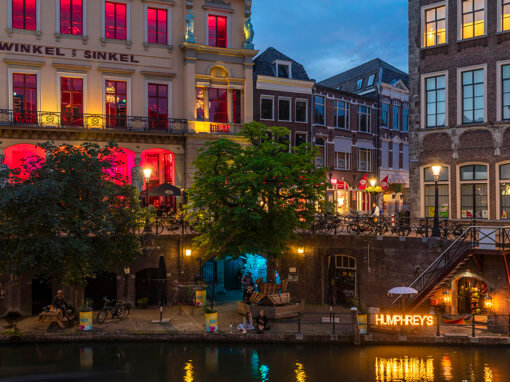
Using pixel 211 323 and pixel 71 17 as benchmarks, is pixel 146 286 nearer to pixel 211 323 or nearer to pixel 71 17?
pixel 211 323

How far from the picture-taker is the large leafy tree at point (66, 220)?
18984mm

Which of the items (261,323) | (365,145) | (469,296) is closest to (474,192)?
(469,296)

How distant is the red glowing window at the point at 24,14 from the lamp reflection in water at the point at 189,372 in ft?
74.2

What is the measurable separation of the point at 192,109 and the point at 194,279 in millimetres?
11796

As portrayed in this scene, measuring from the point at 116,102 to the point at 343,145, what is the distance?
1904cm

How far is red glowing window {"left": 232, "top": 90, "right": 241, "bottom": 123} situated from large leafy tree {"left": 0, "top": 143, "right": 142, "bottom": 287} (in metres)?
13.1

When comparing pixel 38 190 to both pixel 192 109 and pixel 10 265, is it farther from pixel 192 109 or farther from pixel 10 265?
pixel 192 109

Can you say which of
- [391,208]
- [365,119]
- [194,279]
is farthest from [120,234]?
[391,208]

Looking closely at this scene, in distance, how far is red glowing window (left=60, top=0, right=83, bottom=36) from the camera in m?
30.0

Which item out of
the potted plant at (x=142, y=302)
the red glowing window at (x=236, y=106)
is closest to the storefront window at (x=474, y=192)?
the red glowing window at (x=236, y=106)

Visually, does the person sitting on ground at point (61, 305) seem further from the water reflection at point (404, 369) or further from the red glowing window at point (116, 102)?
the water reflection at point (404, 369)

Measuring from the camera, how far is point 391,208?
1836 inches

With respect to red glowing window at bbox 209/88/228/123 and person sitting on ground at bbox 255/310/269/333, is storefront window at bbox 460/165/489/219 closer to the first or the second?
person sitting on ground at bbox 255/310/269/333

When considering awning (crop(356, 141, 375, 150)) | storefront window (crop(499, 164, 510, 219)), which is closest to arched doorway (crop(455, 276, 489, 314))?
storefront window (crop(499, 164, 510, 219))
